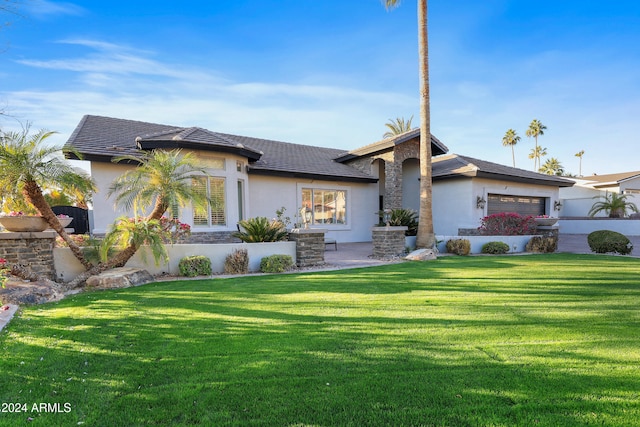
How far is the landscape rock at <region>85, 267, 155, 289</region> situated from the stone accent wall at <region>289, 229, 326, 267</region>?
4425mm

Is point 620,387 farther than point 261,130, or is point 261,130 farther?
point 261,130

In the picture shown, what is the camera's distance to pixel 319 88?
15.8m

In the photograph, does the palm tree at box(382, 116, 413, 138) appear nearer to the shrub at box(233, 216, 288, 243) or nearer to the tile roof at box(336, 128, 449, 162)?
the tile roof at box(336, 128, 449, 162)

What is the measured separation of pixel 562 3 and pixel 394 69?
6.95 m

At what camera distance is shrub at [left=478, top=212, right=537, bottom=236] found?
47.4 ft

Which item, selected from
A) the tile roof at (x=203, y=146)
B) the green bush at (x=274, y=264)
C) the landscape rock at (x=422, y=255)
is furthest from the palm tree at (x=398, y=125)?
the green bush at (x=274, y=264)

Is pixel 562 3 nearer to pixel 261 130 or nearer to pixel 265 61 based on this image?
pixel 265 61

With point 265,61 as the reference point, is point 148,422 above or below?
below

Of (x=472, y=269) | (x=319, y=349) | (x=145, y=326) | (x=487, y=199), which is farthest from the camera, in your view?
(x=487, y=199)

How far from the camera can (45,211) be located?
7262 mm

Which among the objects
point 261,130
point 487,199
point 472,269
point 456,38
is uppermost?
point 456,38

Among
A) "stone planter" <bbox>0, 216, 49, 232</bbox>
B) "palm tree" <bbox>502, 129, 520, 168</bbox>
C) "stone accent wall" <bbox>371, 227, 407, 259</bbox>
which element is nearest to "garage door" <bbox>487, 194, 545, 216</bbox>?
"stone accent wall" <bbox>371, 227, 407, 259</bbox>

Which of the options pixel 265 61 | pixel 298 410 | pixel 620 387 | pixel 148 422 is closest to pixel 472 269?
pixel 620 387

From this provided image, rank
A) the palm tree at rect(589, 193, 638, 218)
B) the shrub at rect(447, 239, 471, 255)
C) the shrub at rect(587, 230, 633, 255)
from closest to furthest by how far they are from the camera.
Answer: the shrub at rect(587, 230, 633, 255) < the shrub at rect(447, 239, 471, 255) < the palm tree at rect(589, 193, 638, 218)
